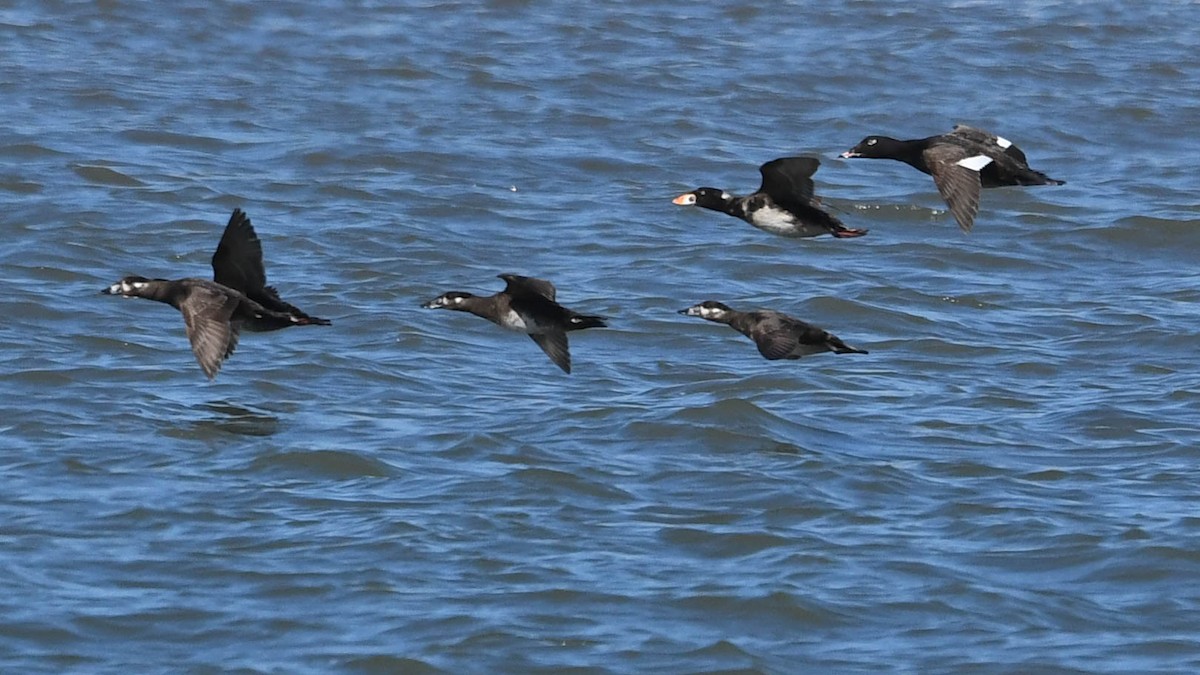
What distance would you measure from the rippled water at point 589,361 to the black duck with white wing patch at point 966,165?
165cm

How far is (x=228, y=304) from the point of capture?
12.6 m

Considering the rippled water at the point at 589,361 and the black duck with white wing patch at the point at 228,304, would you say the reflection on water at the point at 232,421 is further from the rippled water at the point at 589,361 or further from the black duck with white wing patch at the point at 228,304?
the black duck with white wing patch at the point at 228,304

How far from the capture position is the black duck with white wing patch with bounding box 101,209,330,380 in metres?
12.2

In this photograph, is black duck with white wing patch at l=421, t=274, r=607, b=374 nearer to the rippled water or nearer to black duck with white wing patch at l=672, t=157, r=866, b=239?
the rippled water

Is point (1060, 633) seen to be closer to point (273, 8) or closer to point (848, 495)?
point (848, 495)

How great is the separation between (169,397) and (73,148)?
692cm

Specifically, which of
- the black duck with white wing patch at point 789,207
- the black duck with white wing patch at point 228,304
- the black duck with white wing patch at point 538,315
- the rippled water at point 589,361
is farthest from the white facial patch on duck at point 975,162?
the black duck with white wing patch at point 228,304

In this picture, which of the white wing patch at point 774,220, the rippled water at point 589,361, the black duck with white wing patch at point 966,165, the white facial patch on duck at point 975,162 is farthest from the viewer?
the white wing patch at point 774,220

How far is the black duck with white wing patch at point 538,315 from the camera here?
40.7 feet

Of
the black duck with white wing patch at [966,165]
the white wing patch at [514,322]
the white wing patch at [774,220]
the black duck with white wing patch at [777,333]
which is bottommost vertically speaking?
the black duck with white wing patch at [777,333]

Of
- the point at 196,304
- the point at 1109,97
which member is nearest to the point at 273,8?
the point at 1109,97

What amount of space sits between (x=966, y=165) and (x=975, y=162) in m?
0.09

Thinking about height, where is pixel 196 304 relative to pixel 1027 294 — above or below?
above

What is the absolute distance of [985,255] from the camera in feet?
60.6
